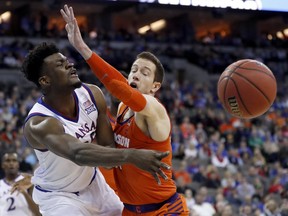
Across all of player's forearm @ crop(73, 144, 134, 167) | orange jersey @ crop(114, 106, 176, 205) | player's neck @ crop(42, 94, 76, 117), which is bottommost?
orange jersey @ crop(114, 106, 176, 205)

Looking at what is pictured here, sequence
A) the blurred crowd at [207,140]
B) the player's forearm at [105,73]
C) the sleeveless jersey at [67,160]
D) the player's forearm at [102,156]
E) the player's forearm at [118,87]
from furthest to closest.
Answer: the blurred crowd at [207,140] → the sleeveless jersey at [67,160] → the player's forearm at [105,73] → the player's forearm at [118,87] → the player's forearm at [102,156]

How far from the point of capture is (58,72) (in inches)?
180

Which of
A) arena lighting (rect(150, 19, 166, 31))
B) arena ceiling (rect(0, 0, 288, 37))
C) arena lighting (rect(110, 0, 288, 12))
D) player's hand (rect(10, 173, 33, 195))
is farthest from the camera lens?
arena lighting (rect(150, 19, 166, 31))

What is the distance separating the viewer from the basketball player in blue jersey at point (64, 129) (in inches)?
177

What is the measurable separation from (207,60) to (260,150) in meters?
7.21

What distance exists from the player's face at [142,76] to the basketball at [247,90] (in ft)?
2.84

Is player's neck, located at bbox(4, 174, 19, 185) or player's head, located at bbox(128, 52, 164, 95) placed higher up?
player's head, located at bbox(128, 52, 164, 95)

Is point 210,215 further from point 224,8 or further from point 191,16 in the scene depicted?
point 191,16

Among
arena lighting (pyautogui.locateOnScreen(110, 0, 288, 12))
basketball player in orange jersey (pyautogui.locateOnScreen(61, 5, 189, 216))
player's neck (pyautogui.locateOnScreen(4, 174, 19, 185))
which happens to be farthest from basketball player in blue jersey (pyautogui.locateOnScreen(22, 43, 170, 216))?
arena lighting (pyautogui.locateOnScreen(110, 0, 288, 12))

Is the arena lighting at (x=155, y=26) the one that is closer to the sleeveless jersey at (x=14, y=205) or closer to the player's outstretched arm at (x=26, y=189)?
the sleeveless jersey at (x=14, y=205)

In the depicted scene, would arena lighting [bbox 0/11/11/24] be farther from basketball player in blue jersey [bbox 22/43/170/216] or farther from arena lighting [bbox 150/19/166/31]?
basketball player in blue jersey [bbox 22/43/170/216]

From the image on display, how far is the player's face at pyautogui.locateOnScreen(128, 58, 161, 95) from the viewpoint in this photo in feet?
15.4

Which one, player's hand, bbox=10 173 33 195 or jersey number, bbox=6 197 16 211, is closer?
player's hand, bbox=10 173 33 195

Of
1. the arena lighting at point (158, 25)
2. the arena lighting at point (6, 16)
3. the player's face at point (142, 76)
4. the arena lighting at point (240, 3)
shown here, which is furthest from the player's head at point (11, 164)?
the arena lighting at point (158, 25)
